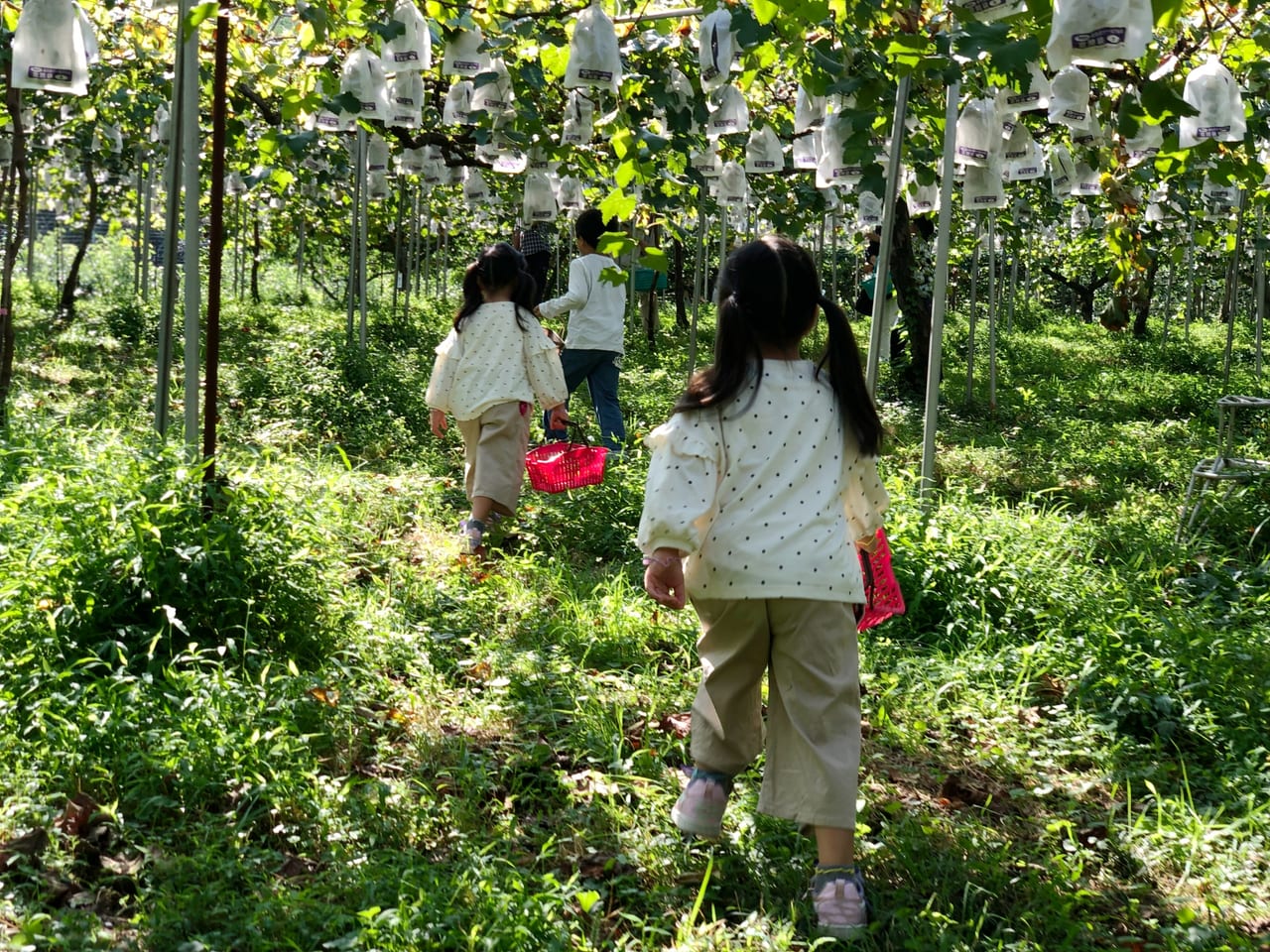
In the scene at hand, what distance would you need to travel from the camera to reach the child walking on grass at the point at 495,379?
522 centimetres

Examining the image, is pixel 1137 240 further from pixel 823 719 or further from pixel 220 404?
pixel 220 404

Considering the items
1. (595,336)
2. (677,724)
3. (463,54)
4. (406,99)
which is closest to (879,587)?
(677,724)

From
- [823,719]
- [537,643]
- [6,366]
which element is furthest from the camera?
[6,366]

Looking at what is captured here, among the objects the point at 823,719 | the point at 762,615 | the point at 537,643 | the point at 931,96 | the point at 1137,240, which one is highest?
the point at 931,96

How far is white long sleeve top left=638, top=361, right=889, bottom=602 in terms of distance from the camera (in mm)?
2471

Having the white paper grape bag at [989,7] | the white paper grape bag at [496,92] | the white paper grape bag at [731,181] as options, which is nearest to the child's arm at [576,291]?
the white paper grape bag at [731,181]

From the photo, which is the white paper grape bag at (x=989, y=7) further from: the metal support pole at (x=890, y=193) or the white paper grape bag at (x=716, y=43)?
the metal support pole at (x=890, y=193)

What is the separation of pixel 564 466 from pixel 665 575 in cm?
296

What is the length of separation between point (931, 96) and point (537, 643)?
2963 mm

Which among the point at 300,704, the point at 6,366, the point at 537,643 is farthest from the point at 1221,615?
the point at 6,366

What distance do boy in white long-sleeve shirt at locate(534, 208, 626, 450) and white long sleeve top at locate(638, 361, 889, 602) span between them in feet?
13.5

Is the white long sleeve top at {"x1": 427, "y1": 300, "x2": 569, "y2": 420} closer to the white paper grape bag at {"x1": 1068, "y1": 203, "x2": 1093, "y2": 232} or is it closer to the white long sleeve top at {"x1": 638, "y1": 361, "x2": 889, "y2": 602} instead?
the white long sleeve top at {"x1": 638, "y1": 361, "x2": 889, "y2": 602}

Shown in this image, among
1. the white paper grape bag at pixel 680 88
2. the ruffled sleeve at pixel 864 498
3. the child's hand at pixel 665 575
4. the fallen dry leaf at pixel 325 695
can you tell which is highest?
the white paper grape bag at pixel 680 88

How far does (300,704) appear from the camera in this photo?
10.5 feet
